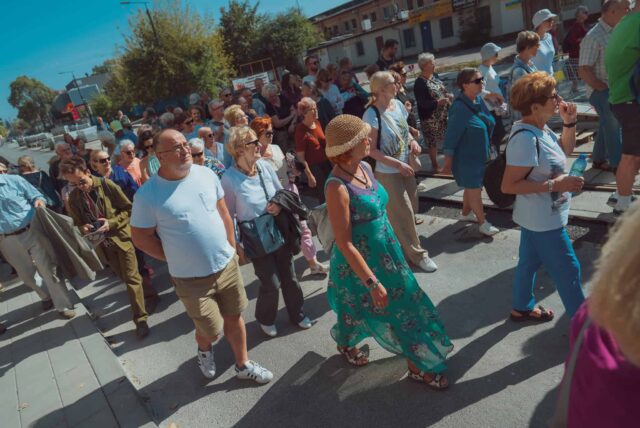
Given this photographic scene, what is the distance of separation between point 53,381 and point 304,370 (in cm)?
236

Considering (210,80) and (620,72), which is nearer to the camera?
(620,72)

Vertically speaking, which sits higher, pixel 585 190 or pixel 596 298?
pixel 596 298

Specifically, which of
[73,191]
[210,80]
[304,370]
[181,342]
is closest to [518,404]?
[304,370]

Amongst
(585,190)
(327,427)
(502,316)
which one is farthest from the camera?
(585,190)

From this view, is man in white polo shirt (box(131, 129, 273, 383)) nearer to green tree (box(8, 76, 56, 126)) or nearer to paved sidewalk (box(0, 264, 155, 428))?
paved sidewalk (box(0, 264, 155, 428))

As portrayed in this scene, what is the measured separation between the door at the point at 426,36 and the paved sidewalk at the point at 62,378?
45.2 m

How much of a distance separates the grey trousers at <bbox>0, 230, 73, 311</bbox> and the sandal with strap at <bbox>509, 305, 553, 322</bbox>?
4.89m

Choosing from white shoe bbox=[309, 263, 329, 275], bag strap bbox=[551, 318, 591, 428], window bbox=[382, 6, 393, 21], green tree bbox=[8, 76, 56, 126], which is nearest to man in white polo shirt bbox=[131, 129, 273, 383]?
white shoe bbox=[309, 263, 329, 275]

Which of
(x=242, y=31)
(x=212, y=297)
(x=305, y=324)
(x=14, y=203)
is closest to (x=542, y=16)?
(x=305, y=324)

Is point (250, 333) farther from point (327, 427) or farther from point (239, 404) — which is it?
point (327, 427)

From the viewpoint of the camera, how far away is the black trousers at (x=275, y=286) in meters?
3.86

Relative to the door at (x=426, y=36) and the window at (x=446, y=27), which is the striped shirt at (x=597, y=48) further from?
the door at (x=426, y=36)

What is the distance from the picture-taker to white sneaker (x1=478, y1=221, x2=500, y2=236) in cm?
482

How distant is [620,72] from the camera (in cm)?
415
